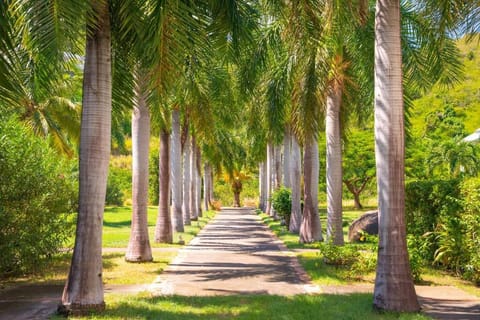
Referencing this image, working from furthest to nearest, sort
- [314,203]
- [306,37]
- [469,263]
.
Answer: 1. [314,203]
2. [469,263]
3. [306,37]

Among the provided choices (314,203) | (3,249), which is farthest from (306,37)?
(314,203)

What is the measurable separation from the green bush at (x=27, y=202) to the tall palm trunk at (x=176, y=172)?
9.45m

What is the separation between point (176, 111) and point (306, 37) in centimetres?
1229

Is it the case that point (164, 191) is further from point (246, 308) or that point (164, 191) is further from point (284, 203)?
point (246, 308)

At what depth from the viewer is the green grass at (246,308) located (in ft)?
26.8

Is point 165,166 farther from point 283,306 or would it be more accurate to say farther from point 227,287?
point 283,306

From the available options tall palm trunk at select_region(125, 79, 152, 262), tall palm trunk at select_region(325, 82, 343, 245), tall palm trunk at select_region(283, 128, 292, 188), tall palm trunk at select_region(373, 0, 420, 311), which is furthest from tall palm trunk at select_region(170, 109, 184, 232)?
tall palm trunk at select_region(373, 0, 420, 311)

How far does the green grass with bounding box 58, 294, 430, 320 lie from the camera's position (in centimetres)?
816

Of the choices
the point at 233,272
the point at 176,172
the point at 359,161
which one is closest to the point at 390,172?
the point at 233,272

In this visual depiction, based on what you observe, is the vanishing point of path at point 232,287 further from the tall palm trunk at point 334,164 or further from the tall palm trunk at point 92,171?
the tall palm trunk at point 334,164

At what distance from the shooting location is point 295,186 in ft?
74.7

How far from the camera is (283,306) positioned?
888 cm

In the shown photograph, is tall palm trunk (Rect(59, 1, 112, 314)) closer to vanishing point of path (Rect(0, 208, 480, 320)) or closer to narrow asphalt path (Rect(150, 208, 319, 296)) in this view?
vanishing point of path (Rect(0, 208, 480, 320))

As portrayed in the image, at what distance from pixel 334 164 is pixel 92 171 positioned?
333 inches
